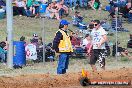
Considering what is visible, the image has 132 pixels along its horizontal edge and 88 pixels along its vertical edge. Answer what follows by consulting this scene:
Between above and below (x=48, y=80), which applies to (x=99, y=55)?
above

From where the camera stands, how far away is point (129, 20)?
94.8 feet

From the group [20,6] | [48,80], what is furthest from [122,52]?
[48,80]

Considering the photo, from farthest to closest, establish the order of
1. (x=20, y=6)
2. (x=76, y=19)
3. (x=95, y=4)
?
(x=95, y=4), (x=76, y=19), (x=20, y=6)

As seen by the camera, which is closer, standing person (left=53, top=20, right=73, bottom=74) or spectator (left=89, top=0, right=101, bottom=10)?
standing person (left=53, top=20, right=73, bottom=74)

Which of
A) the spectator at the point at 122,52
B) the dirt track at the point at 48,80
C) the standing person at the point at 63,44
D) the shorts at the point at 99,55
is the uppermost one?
the standing person at the point at 63,44

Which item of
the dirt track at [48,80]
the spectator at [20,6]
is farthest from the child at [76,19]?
the dirt track at [48,80]

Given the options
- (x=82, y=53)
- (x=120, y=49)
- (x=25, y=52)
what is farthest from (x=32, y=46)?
(x=120, y=49)

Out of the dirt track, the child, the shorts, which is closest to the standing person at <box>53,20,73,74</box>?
the shorts

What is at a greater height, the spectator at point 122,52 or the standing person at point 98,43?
the standing person at point 98,43

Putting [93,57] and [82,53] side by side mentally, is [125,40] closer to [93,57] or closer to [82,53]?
[82,53]

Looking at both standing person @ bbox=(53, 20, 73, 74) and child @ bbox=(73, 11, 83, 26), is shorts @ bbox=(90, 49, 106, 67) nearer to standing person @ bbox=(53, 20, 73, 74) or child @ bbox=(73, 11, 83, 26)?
standing person @ bbox=(53, 20, 73, 74)

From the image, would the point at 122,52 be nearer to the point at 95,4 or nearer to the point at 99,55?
the point at 99,55

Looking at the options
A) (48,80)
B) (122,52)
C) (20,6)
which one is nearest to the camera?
(48,80)

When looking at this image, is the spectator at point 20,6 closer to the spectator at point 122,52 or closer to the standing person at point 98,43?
the spectator at point 122,52
